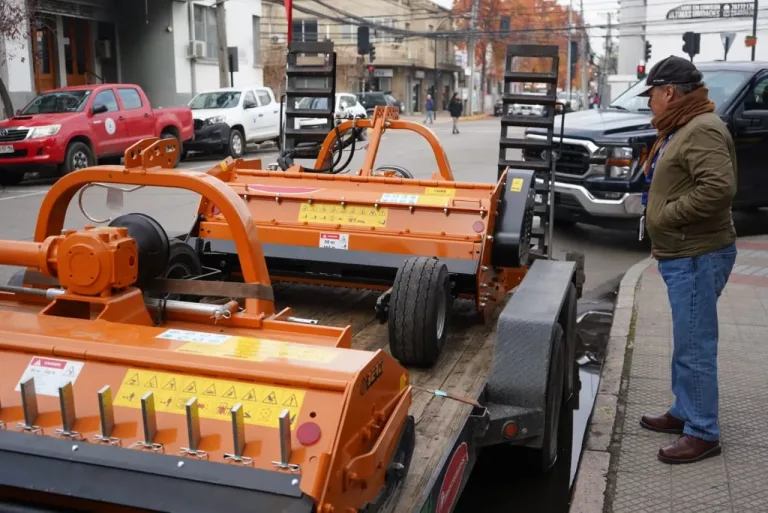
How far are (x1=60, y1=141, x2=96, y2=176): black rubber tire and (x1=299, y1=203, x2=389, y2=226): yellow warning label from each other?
11.5 m

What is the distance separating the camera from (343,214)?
5.77 meters

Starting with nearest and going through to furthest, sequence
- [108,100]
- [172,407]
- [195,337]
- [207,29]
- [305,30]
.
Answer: [172,407], [195,337], [108,100], [207,29], [305,30]

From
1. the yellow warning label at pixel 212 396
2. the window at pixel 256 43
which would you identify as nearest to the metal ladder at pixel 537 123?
the yellow warning label at pixel 212 396

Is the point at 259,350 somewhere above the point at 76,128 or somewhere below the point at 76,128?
below

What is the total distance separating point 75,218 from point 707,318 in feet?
32.0

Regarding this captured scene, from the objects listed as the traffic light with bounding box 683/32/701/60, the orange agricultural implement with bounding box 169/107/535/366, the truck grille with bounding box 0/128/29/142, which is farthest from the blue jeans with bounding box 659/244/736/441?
the traffic light with bounding box 683/32/701/60

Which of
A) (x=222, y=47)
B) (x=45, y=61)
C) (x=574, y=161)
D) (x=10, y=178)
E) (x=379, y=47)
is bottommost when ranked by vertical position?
(x=10, y=178)

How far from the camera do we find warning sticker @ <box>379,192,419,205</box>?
5.74m

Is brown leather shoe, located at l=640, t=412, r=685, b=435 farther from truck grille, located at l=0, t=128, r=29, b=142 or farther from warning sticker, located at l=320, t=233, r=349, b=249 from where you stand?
truck grille, located at l=0, t=128, r=29, b=142

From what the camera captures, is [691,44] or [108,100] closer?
[108,100]

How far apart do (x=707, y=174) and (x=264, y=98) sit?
21.2 metres

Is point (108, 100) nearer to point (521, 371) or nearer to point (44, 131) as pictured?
point (44, 131)

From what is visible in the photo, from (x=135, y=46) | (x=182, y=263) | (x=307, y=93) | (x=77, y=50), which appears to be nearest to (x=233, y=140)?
(x=77, y=50)

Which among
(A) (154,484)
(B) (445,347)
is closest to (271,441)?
(A) (154,484)
